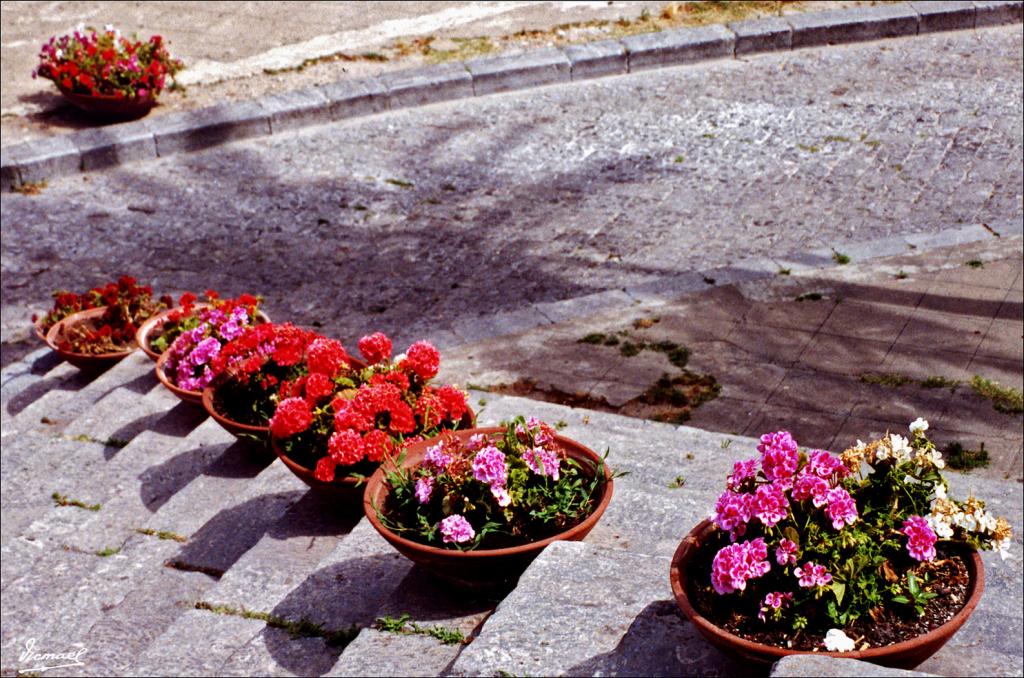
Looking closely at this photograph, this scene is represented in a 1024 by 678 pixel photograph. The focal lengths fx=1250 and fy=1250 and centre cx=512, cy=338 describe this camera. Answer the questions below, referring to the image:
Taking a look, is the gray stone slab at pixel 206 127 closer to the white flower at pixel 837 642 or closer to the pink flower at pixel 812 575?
the pink flower at pixel 812 575

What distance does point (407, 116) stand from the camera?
387 inches

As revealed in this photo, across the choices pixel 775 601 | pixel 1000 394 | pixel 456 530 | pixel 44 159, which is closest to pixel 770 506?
pixel 775 601

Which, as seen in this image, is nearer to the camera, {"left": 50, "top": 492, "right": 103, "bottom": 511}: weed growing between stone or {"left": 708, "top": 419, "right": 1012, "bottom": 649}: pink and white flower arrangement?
{"left": 708, "top": 419, "right": 1012, "bottom": 649}: pink and white flower arrangement

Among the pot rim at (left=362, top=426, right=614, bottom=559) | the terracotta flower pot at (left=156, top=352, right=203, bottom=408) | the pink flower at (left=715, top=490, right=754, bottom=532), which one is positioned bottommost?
the terracotta flower pot at (left=156, top=352, right=203, bottom=408)

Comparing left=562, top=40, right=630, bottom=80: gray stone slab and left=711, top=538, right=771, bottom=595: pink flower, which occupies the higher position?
left=711, top=538, right=771, bottom=595: pink flower

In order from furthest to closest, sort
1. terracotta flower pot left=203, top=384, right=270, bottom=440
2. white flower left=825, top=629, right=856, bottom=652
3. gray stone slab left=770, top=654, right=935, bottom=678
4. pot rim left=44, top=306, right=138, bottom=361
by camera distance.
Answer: pot rim left=44, top=306, right=138, bottom=361, terracotta flower pot left=203, top=384, right=270, bottom=440, white flower left=825, top=629, right=856, bottom=652, gray stone slab left=770, top=654, right=935, bottom=678

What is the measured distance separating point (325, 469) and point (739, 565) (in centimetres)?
173

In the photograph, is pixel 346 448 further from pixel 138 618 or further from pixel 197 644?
pixel 138 618

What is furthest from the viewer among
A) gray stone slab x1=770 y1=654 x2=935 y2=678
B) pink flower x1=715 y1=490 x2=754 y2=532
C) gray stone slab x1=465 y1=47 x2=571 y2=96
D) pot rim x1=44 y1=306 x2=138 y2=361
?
gray stone slab x1=465 y1=47 x2=571 y2=96

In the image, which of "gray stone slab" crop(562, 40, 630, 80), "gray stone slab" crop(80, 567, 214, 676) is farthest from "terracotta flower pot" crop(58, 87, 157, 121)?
"gray stone slab" crop(80, 567, 214, 676)

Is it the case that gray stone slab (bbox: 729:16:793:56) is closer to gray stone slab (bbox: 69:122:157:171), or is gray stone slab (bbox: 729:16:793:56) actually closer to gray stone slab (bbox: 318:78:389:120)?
gray stone slab (bbox: 318:78:389:120)

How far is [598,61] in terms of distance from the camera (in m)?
10.2

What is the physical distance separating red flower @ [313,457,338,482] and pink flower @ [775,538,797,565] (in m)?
1.75

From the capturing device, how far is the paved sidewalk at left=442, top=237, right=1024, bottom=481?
531cm
